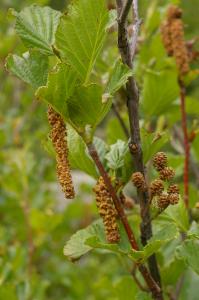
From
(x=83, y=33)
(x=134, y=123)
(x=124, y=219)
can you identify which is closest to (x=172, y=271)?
(x=124, y=219)

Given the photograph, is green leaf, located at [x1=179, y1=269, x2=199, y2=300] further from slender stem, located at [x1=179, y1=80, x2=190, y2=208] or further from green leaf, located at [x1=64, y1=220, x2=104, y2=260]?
green leaf, located at [x1=64, y1=220, x2=104, y2=260]

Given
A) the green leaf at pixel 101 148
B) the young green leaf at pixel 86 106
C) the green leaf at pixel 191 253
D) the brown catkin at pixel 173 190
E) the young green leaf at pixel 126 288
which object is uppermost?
the young green leaf at pixel 86 106

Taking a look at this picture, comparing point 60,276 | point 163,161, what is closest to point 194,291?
point 163,161

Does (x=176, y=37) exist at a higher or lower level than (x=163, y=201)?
Answer: higher

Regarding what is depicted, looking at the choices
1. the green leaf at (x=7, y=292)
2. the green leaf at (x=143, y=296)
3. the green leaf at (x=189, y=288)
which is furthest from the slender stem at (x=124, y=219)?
the green leaf at (x=7, y=292)

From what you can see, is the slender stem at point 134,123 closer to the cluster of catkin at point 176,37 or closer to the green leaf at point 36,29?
the green leaf at point 36,29

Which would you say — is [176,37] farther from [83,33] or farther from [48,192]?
[48,192]

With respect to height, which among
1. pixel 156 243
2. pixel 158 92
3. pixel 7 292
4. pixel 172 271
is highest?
pixel 158 92

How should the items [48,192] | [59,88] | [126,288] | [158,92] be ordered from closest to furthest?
1. [59,88]
2. [126,288]
3. [158,92]
4. [48,192]
